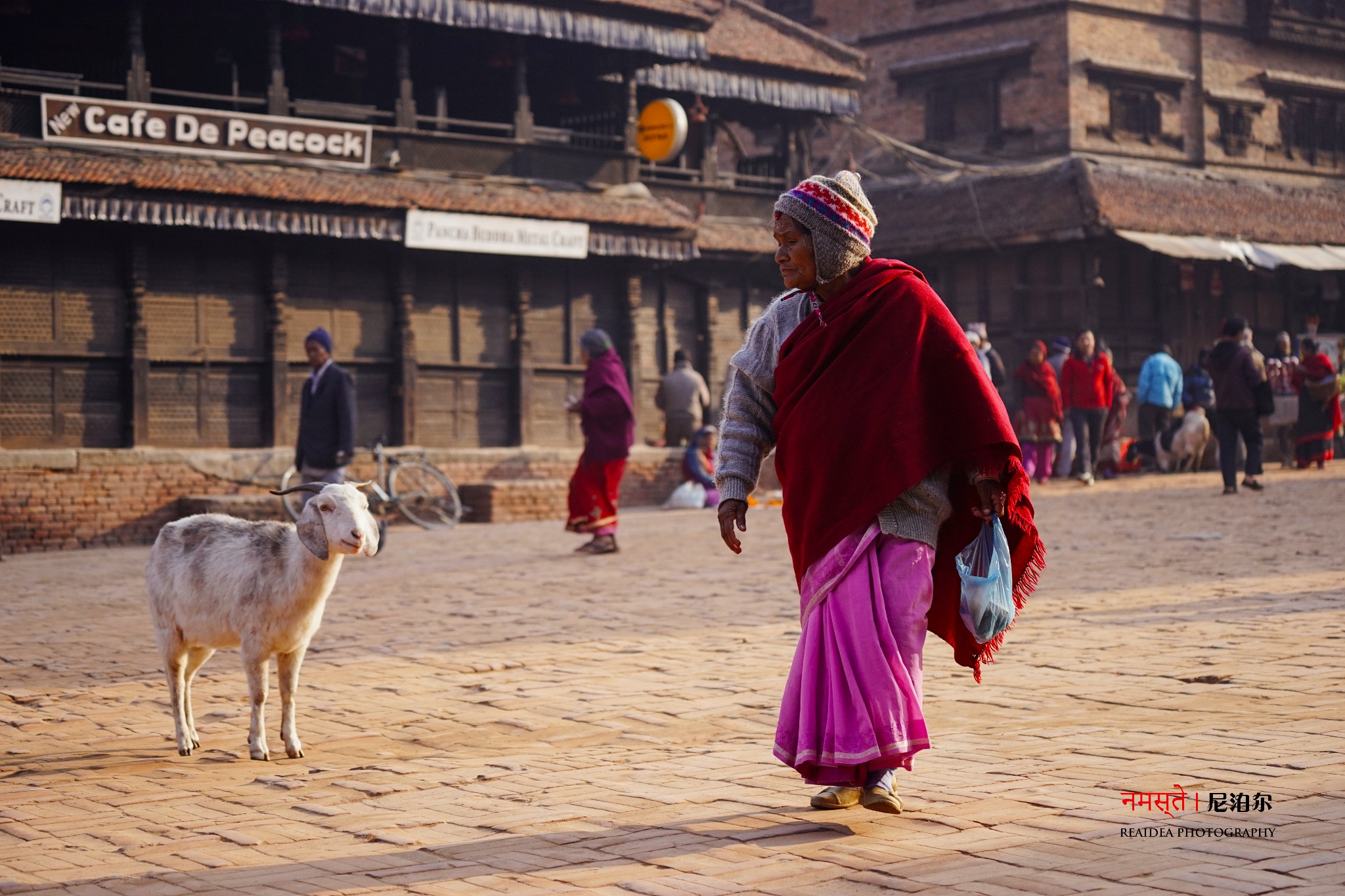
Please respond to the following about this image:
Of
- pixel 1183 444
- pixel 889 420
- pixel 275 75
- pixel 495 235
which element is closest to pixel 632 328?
pixel 495 235

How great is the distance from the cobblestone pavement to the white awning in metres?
15.7

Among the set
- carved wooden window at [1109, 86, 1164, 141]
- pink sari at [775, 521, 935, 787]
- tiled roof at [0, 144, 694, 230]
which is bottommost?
pink sari at [775, 521, 935, 787]

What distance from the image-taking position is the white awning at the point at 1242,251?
89.6 feet

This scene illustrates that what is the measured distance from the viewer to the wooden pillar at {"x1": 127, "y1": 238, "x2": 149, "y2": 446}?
741 inches

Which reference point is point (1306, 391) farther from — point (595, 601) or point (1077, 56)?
point (595, 601)

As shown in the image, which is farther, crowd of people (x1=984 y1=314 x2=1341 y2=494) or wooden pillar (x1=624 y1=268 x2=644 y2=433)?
wooden pillar (x1=624 y1=268 x2=644 y2=433)

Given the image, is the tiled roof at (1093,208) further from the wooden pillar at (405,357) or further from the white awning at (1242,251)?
the wooden pillar at (405,357)

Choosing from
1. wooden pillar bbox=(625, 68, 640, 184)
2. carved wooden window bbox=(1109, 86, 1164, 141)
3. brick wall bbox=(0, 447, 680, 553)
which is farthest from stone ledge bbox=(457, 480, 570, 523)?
carved wooden window bbox=(1109, 86, 1164, 141)

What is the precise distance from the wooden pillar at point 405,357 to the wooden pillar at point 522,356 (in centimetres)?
163

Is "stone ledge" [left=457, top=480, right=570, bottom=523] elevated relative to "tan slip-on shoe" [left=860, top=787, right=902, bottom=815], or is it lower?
elevated

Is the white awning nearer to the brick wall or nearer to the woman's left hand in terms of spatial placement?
the brick wall

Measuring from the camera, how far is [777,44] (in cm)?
2727

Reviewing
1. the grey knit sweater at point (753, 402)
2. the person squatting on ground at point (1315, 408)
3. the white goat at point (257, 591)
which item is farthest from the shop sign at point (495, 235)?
the grey knit sweater at point (753, 402)

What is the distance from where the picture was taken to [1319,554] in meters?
13.2
